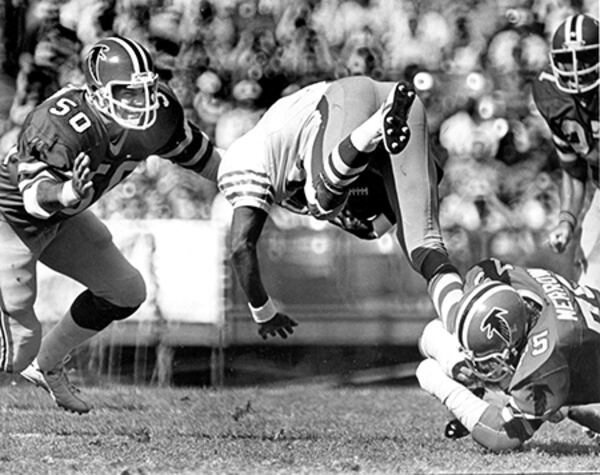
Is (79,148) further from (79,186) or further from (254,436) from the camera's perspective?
(254,436)

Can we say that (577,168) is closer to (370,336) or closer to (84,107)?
(370,336)

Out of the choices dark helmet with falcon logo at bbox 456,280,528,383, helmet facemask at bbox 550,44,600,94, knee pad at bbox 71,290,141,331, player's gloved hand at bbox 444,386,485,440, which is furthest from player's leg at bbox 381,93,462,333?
knee pad at bbox 71,290,141,331

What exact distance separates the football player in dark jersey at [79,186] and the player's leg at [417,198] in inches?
32.2

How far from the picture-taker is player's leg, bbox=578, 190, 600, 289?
16.1ft

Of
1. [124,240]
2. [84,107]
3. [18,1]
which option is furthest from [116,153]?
[124,240]

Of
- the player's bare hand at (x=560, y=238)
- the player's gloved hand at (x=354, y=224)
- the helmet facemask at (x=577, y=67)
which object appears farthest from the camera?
the player's bare hand at (x=560, y=238)

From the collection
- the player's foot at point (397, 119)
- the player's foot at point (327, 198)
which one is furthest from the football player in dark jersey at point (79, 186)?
the player's foot at point (397, 119)

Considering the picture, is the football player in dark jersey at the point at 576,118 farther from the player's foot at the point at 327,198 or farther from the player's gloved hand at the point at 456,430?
the player's foot at the point at 327,198

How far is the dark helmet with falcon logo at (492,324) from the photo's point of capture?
3852 mm

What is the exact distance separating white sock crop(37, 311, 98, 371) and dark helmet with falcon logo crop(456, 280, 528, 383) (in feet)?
5.05

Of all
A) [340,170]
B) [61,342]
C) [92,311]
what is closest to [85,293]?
[92,311]

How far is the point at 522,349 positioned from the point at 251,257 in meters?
1.06

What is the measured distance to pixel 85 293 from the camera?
187 inches

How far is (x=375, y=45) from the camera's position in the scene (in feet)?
19.0
